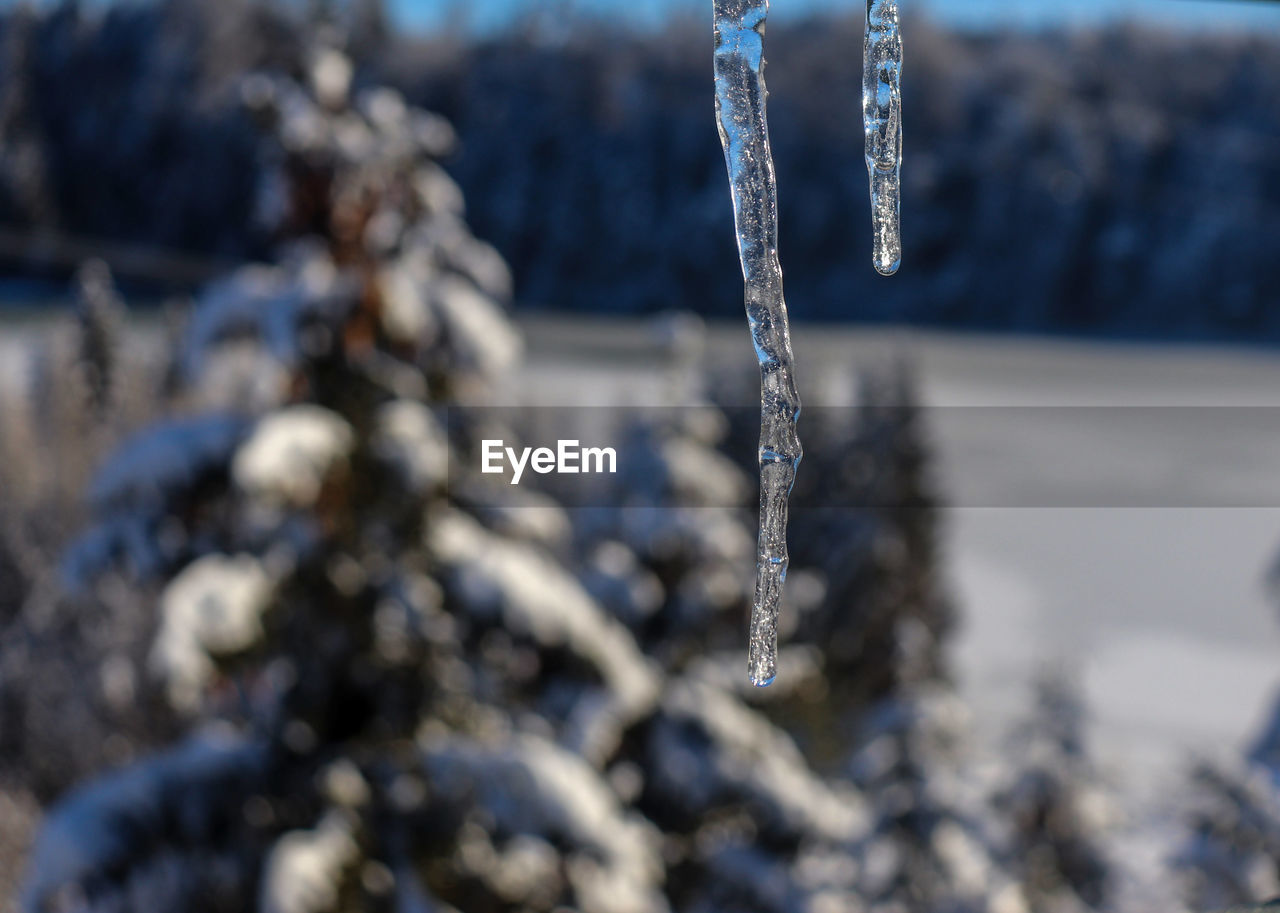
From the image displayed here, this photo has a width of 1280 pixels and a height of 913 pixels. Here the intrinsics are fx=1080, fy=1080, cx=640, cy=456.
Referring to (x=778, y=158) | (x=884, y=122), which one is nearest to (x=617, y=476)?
(x=884, y=122)

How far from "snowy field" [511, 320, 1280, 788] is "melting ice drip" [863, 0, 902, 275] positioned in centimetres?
1422

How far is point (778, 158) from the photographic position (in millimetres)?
21125

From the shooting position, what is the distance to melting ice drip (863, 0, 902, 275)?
0.67 m

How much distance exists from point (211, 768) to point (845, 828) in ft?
13.3

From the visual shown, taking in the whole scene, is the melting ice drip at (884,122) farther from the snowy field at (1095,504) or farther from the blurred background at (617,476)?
the snowy field at (1095,504)

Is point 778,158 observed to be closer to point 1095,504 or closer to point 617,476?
point 1095,504

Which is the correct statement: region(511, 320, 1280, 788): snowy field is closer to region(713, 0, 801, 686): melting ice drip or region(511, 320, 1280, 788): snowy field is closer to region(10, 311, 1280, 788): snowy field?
region(10, 311, 1280, 788): snowy field

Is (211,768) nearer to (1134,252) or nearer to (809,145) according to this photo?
(809,145)

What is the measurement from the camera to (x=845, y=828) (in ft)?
21.2

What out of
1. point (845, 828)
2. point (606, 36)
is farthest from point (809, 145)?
point (845, 828)

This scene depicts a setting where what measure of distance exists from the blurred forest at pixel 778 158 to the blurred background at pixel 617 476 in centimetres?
13

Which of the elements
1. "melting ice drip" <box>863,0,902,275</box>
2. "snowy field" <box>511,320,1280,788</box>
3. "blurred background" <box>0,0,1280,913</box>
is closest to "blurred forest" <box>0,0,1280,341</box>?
"blurred background" <box>0,0,1280,913</box>

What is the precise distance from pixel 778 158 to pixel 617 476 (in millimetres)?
16551

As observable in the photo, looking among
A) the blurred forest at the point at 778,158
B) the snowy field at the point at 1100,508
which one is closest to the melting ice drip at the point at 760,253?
the snowy field at the point at 1100,508
